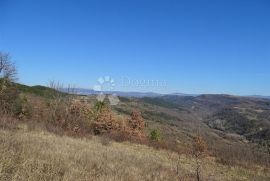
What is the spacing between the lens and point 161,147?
2962cm

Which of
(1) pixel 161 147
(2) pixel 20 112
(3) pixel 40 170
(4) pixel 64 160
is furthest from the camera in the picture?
(2) pixel 20 112

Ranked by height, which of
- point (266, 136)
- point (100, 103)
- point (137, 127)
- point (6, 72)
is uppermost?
point (6, 72)

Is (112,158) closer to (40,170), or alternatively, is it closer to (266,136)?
(40,170)

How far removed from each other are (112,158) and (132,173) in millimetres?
3139

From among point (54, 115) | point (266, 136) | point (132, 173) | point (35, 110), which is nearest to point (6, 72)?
point (35, 110)

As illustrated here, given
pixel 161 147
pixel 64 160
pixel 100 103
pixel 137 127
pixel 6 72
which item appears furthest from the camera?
pixel 137 127

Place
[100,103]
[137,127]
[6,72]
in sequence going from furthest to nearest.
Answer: [137,127] → [100,103] → [6,72]

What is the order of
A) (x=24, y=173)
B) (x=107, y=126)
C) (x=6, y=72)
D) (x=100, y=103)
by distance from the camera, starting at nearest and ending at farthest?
(x=24, y=173) → (x=107, y=126) → (x=6, y=72) → (x=100, y=103)

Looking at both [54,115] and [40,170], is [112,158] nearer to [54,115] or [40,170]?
[40,170]

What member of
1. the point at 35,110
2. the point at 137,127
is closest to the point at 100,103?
the point at 137,127

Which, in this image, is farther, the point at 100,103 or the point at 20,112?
the point at 100,103

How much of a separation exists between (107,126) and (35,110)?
9.37 metres

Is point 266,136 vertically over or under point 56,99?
under

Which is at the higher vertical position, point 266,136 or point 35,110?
point 35,110
